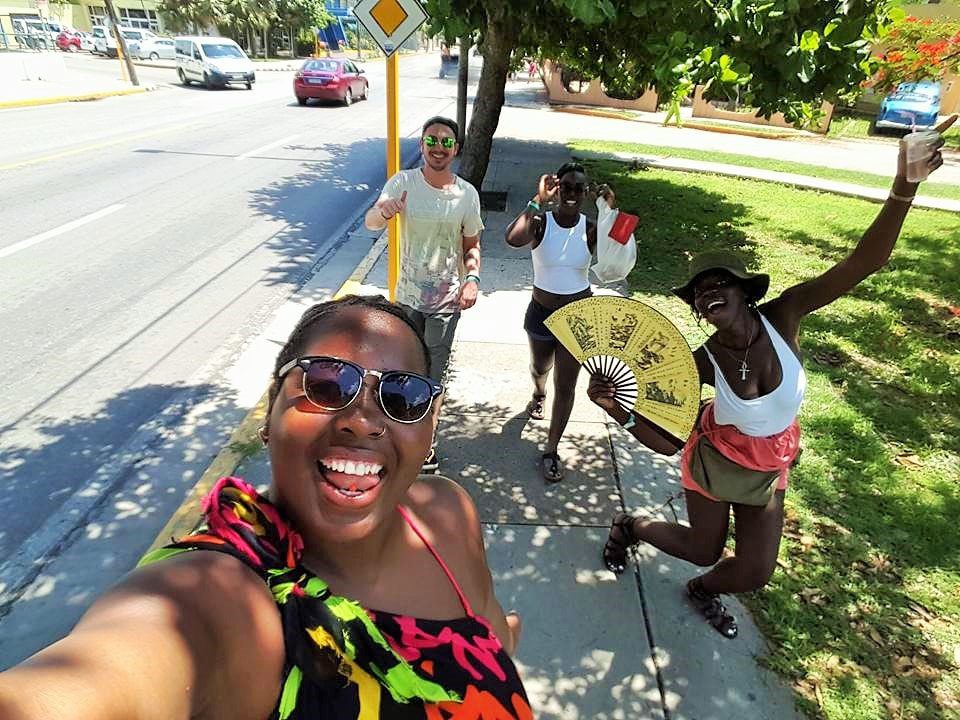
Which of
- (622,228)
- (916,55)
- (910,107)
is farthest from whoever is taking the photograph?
(910,107)

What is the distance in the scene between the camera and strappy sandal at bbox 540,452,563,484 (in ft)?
12.0

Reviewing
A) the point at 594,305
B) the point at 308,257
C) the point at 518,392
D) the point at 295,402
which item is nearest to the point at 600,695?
the point at 594,305

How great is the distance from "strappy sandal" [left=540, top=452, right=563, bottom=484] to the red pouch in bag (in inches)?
52.1

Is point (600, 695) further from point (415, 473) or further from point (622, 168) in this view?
point (622, 168)

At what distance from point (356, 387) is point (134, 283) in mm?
6070

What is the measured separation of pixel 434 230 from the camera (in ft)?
11.6

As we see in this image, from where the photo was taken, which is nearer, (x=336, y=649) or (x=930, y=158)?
(x=336, y=649)

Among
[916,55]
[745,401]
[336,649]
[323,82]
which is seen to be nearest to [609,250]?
[745,401]

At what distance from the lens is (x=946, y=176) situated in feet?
48.4

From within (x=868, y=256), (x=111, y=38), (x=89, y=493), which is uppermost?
(x=868, y=256)

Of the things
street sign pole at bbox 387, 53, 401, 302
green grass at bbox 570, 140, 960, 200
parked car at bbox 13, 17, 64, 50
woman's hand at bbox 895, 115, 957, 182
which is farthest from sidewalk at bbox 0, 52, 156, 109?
woman's hand at bbox 895, 115, 957, 182

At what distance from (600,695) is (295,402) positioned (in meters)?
1.95

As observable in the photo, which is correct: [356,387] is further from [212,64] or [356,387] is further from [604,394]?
[212,64]

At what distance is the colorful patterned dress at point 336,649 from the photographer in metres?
1.03
